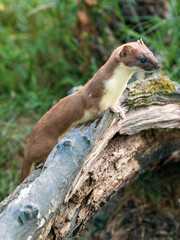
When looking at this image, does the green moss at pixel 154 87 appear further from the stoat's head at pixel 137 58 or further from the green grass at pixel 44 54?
the green grass at pixel 44 54

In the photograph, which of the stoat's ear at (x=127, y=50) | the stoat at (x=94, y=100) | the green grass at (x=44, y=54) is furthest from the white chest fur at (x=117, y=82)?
the green grass at (x=44, y=54)

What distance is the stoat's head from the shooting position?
96.0 inches

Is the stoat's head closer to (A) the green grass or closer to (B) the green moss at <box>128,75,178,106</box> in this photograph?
(B) the green moss at <box>128,75,178,106</box>

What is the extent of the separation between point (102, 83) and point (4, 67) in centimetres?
250

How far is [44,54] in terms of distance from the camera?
484cm

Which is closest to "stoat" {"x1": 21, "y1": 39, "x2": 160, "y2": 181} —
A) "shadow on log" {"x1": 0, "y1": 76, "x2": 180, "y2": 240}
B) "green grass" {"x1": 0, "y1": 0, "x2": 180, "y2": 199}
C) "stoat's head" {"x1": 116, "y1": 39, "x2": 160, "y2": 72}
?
"stoat's head" {"x1": 116, "y1": 39, "x2": 160, "y2": 72}

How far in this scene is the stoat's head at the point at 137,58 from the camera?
2439 millimetres

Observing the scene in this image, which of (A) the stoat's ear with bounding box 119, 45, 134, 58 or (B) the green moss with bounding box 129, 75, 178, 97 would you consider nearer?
(A) the stoat's ear with bounding box 119, 45, 134, 58

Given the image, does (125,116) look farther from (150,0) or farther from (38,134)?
(150,0)

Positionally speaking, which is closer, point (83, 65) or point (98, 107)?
point (98, 107)

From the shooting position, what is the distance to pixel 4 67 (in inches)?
185

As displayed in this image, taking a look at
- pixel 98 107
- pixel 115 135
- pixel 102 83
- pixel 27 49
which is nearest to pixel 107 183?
pixel 115 135

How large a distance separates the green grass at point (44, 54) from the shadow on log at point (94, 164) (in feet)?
3.46

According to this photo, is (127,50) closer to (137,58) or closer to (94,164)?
(137,58)
